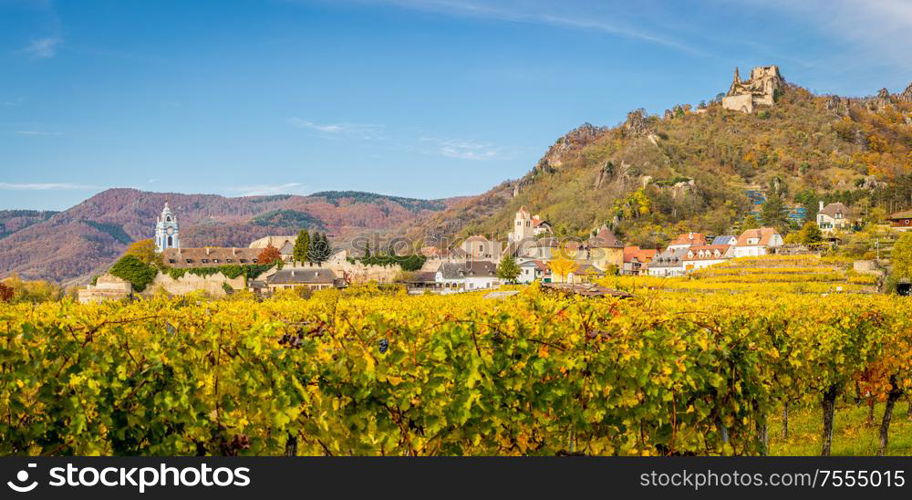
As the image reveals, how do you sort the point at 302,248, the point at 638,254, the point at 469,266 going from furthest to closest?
the point at 638,254 < the point at 469,266 < the point at 302,248

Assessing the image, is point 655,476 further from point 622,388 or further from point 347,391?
point 347,391

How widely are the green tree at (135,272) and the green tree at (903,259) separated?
73.7 meters

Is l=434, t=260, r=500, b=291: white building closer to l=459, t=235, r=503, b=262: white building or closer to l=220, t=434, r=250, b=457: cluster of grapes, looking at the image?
l=459, t=235, r=503, b=262: white building

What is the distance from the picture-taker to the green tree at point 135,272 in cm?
8212

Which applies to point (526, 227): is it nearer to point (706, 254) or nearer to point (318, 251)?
point (318, 251)

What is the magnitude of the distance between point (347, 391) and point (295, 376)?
51cm

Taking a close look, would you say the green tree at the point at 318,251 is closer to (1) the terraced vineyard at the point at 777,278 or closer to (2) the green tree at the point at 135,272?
(2) the green tree at the point at 135,272

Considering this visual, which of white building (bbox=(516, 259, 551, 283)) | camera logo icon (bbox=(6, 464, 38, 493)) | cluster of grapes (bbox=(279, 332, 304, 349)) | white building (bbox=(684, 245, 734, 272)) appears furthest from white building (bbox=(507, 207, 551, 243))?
camera logo icon (bbox=(6, 464, 38, 493))

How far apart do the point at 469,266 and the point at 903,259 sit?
171 feet

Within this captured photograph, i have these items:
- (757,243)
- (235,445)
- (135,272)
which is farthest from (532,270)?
(235,445)

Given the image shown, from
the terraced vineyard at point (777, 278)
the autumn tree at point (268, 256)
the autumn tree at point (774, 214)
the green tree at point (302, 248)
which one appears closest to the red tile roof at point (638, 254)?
the autumn tree at point (774, 214)

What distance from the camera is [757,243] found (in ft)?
282

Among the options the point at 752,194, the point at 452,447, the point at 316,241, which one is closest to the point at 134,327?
the point at 452,447

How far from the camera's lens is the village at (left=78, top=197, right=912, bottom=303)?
81.8 meters
